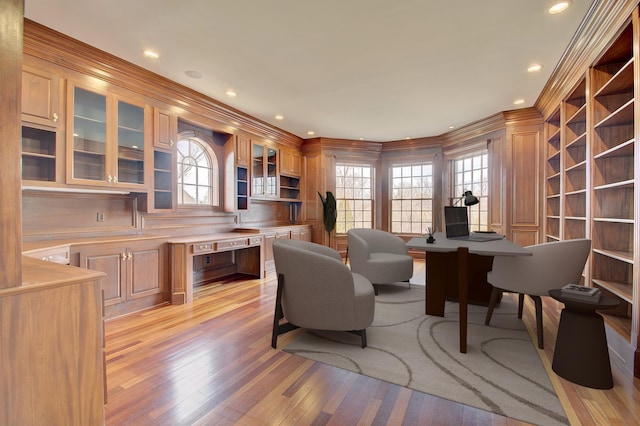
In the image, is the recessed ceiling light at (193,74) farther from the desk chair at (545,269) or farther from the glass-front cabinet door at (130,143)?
the desk chair at (545,269)

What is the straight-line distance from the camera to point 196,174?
4.46 meters

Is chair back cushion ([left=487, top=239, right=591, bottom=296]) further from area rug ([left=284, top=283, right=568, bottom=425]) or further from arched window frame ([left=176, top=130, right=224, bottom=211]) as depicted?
arched window frame ([left=176, top=130, right=224, bottom=211])

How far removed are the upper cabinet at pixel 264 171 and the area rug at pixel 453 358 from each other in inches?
124

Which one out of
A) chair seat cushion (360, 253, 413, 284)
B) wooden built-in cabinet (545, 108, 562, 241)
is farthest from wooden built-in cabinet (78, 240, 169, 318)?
wooden built-in cabinet (545, 108, 562, 241)

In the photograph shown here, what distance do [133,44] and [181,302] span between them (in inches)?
111

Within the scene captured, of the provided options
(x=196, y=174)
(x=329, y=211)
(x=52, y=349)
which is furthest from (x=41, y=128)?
(x=329, y=211)

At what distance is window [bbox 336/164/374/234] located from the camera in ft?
23.0

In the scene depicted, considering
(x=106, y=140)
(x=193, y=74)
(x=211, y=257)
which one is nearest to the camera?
(x=106, y=140)

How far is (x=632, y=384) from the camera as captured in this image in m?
1.88

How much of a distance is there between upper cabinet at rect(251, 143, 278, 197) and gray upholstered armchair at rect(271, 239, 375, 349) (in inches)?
119

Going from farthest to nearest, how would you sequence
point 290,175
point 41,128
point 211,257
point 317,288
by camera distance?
point 290,175
point 211,257
point 41,128
point 317,288

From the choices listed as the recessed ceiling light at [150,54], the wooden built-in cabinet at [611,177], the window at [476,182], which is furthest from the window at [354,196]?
the wooden built-in cabinet at [611,177]

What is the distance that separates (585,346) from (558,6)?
8.46ft

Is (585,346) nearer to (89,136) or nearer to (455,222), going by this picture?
(455,222)
